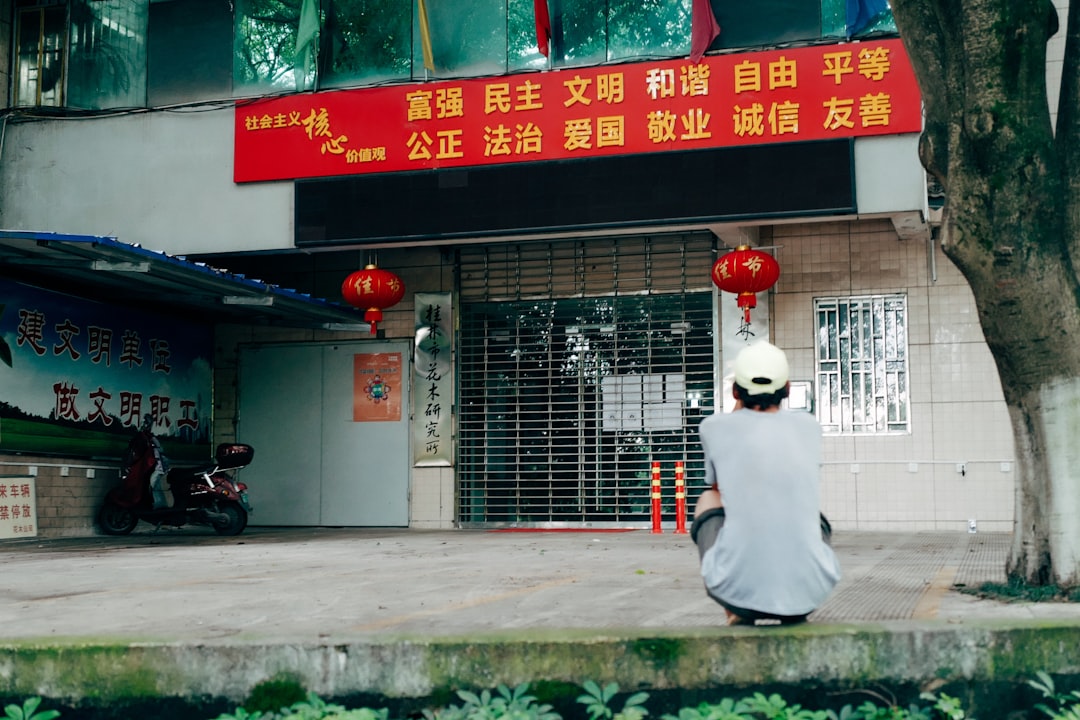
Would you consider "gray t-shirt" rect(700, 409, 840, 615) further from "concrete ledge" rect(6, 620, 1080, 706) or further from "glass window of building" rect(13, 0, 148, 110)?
"glass window of building" rect(13, 0, 148, 110)

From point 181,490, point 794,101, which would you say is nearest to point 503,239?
point 794,101

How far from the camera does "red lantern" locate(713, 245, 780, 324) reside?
41.3ft

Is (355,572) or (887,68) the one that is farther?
(887,68)

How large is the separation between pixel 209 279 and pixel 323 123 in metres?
2.67

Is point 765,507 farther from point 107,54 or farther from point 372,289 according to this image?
point 107,54

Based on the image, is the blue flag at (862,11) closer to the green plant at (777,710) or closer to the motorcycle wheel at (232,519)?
the motorcycle wheel at (232,519)

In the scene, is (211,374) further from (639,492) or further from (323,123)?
(639,492)

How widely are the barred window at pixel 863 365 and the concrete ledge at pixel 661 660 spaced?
956cm

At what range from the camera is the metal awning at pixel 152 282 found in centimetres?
1091

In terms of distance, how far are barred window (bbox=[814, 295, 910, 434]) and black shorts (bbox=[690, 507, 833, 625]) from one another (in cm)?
965

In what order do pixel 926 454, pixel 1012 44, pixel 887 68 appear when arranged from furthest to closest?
1. pixel 926 454
2. pixel 887 68
3. pixel 1012 44

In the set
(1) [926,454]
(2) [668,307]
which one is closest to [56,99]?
(2) [668,307]

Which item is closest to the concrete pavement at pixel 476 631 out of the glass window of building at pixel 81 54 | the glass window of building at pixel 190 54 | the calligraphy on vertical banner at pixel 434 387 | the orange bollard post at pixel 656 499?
the orange bollard post at pixel 656 499

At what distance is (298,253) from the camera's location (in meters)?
14.9
